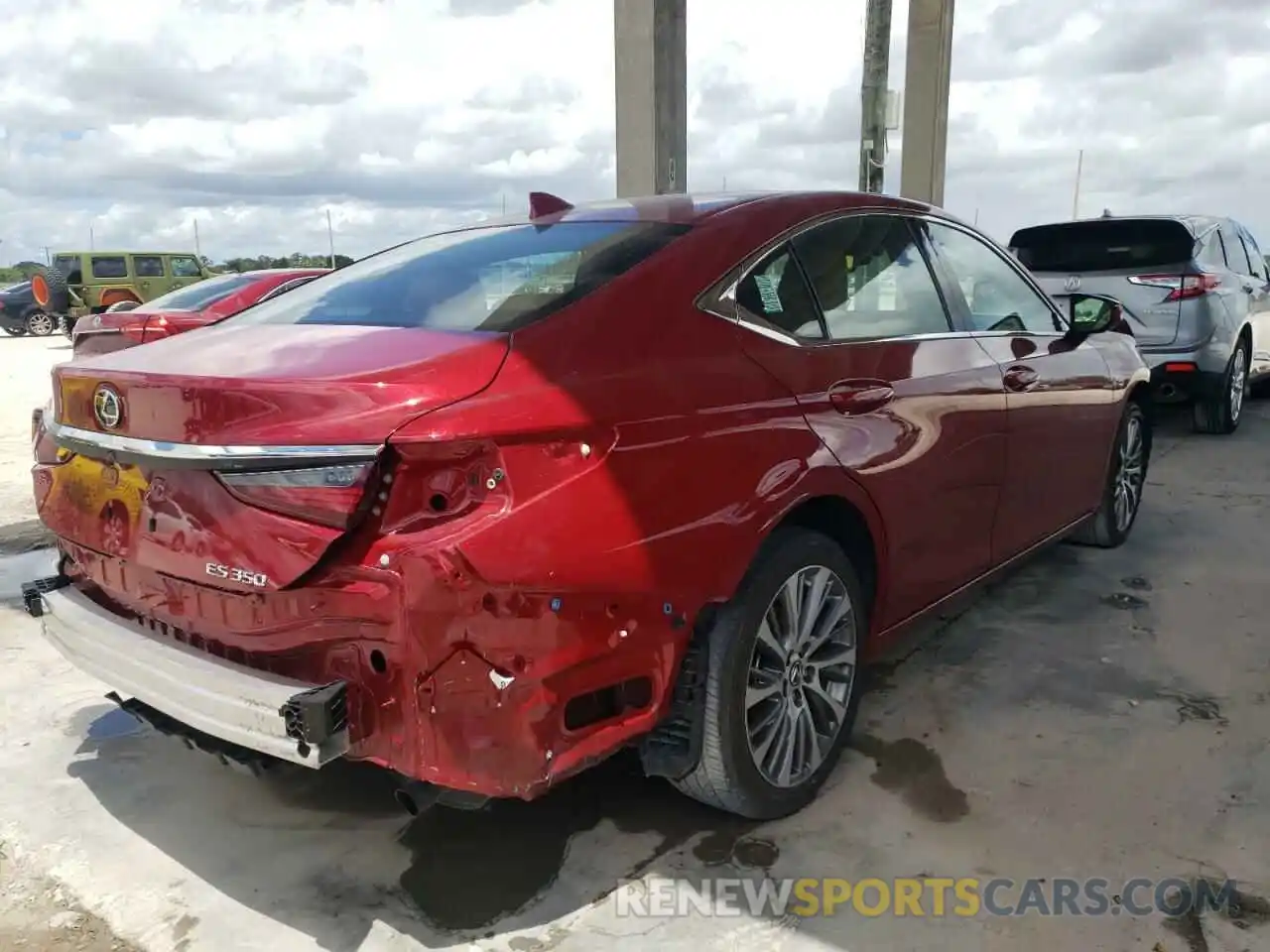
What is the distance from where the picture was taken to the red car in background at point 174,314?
27.1ft

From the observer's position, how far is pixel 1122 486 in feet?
16.1

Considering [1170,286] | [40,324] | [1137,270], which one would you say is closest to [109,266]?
[40,324]

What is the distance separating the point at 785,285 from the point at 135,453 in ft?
5.31

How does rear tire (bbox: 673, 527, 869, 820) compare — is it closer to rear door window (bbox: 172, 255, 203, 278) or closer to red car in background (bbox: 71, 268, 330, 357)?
red car in background (bbox: 71, 268, 330, 357)

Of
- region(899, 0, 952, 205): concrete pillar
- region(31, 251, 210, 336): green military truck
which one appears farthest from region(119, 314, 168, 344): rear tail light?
region(31, 251, 210, 336): green military truck

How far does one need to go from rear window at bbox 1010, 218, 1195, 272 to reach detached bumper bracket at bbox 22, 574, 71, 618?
21.9 ft

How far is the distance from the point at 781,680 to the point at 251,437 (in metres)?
1.40

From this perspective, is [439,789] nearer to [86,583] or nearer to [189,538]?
[189,538]

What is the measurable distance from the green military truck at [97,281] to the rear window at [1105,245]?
1823 centimetres

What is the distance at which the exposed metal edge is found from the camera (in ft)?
6.25

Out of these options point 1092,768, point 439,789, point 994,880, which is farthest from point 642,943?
point 1092,768

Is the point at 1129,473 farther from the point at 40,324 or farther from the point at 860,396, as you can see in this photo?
Answer: the point at 40,324

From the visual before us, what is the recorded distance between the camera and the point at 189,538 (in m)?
2.10

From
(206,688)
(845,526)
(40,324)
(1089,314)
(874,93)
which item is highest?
(874,93)
